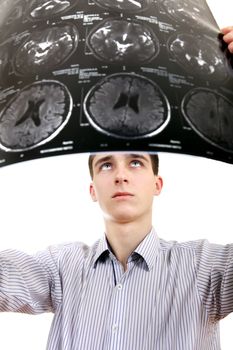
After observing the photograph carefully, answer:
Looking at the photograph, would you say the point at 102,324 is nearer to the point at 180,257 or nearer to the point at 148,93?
the point at 180,257

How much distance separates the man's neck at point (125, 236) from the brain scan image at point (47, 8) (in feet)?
2.96

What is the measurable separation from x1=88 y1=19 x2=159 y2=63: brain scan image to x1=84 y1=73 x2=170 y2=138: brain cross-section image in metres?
0.05

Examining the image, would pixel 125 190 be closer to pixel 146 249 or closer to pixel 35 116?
pixel 146 249

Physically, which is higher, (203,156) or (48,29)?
(48,29)

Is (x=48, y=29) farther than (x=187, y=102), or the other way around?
(x=48, y=29)

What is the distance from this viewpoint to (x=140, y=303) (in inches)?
65.4

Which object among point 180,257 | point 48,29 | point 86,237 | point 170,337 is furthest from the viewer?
point 86,237

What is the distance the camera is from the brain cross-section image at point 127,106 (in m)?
0.68

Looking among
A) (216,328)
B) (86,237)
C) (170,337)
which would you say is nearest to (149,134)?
(170,337)

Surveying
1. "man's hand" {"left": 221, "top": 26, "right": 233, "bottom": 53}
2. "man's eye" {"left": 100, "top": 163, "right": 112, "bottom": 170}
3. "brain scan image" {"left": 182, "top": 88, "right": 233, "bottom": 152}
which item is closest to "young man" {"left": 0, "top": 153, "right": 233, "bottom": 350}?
"man's eye" {"left": 100, "top": 163, "right": 112, "bottom": 170}

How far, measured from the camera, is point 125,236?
5.55 ft

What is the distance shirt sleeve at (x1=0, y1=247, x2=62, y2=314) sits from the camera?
1.61 m

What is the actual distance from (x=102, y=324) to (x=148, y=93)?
112 cm

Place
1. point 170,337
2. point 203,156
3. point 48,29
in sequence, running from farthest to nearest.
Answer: point 170,337, point 48,29, point 203,156
